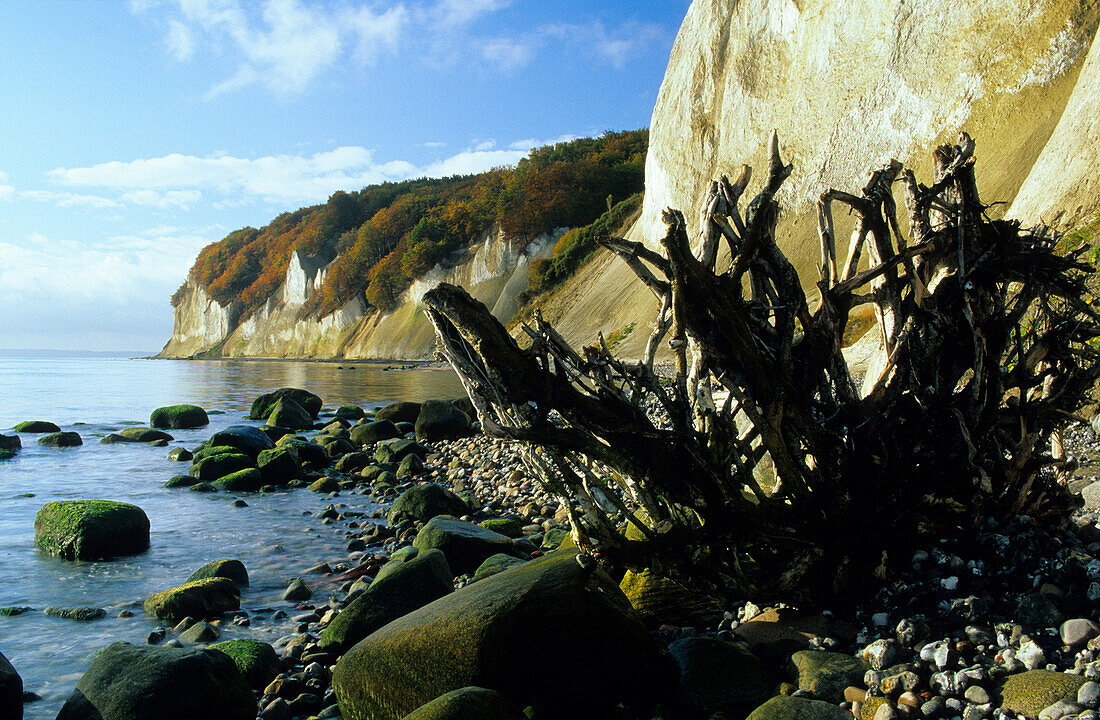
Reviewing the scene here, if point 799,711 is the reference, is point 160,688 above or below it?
below

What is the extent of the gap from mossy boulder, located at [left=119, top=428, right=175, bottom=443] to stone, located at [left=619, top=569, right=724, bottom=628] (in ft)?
54.0

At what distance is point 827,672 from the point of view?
350 cm

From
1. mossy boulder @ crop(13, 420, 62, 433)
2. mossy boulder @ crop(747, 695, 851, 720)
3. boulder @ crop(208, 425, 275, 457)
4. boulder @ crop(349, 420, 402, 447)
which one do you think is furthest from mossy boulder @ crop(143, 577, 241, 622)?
mossy boulder @ crop(13, 420, 62, 433)

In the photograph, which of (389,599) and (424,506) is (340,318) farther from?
(389,599)

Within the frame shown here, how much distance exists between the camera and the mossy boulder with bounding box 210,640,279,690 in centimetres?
464

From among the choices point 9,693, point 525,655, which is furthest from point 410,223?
point 525,655

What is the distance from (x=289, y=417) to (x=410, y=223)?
62751mm

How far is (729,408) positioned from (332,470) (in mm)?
10629

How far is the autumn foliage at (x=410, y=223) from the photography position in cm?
5744

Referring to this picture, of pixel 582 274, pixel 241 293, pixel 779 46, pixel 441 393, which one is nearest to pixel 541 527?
pixel 441 393

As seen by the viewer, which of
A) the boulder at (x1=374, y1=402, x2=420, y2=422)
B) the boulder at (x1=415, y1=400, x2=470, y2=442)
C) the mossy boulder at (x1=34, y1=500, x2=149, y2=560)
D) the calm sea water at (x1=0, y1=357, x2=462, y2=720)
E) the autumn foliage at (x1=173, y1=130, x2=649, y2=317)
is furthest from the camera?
the autumn foliage at (x1=173, y1=130, x2=649, y2=317)

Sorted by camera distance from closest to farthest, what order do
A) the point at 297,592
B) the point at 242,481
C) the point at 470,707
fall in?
1. the point at 470,707
2. the point at 297,592
3. the point at 242,481

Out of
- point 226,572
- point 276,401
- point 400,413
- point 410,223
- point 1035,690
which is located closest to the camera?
point 1035,690

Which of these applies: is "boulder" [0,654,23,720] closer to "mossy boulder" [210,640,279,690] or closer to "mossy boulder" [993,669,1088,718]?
"mossy boulder" [210,640,279,690]
